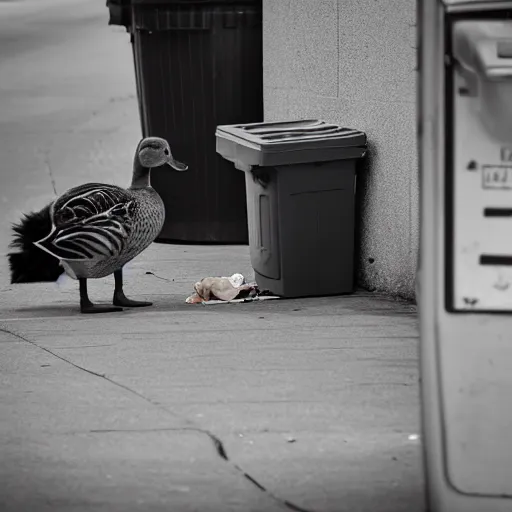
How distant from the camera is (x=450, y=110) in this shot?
303cm

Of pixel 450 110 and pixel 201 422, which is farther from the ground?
pixel 450 110

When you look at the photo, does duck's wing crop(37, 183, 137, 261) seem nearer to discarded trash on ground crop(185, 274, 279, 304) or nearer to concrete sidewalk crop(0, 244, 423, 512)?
concrete sidewalk crop(0, 244, 423, 512)

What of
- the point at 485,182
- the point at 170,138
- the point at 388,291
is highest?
the point at 485,182

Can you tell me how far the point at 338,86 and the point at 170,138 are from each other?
2016mm

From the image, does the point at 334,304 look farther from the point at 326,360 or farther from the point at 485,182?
the point at 485,182

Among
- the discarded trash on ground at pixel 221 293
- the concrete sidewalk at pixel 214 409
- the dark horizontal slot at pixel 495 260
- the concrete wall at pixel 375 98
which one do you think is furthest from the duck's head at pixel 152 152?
the dark horizontal slot at pixel 495 260

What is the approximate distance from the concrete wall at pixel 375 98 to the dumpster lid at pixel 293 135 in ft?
0.52

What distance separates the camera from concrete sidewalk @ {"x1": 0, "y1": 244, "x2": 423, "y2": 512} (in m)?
3.79

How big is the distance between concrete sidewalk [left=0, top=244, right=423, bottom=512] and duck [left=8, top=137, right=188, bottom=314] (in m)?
0.29

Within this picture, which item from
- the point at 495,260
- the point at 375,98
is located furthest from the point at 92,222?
the point at 495,260


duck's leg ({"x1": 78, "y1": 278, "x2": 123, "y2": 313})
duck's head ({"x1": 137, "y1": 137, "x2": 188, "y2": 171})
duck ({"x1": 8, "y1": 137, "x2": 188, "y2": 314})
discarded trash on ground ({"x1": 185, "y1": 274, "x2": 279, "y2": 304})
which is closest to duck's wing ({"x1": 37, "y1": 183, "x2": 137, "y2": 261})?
duck ({"x1": 8, "y1": 137, "x2": 188, "y2": 314})

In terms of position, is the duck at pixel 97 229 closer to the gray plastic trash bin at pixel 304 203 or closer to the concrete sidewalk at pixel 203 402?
the concrete sidewalk at pixel 203 402

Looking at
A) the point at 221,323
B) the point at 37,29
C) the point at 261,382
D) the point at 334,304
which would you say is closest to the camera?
the point at 261,382

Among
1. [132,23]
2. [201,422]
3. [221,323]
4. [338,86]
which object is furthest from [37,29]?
[201,422]
